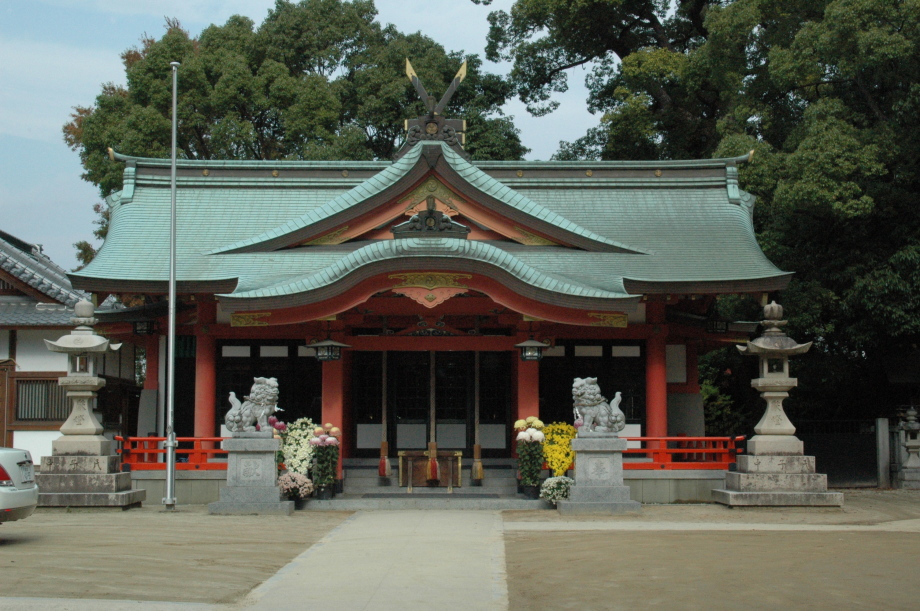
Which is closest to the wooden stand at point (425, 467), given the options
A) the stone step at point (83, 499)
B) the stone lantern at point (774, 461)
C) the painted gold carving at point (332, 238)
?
the painted gold carving at point (332, 238)

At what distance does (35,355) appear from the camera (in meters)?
23.2

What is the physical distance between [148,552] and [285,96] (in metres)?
25.8

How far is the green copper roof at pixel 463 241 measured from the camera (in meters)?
17.4

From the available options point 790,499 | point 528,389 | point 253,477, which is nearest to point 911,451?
point 790,499

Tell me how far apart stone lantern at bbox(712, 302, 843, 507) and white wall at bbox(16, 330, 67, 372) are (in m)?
15.6

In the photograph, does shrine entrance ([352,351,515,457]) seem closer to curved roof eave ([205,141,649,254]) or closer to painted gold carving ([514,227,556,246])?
painted gold carving ([514,227,556,246])

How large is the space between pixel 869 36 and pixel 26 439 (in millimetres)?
20892

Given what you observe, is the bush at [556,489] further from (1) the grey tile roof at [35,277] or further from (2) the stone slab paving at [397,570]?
(1) the grey tile roof at [35,277]

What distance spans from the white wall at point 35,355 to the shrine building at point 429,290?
8.51ft

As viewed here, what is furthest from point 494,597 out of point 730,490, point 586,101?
point 586,101

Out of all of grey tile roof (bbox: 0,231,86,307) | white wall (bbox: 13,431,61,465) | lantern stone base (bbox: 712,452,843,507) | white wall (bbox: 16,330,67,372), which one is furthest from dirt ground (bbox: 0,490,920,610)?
grey tile roof (bbox: 0,231,86,307)

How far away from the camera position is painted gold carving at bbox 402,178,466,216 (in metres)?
18.7

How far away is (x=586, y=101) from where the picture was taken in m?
39.3

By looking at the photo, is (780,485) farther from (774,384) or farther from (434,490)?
(434,490)
